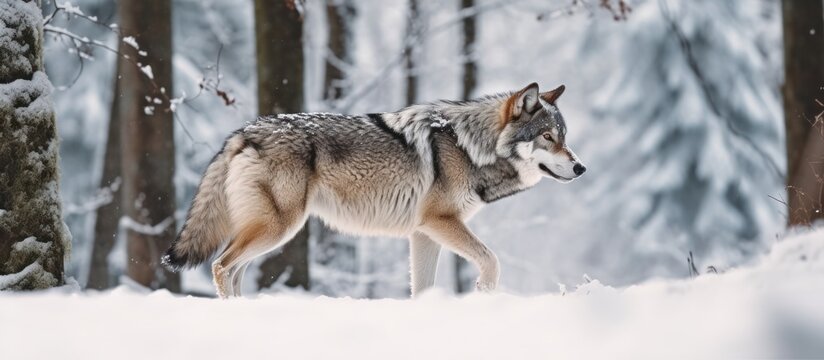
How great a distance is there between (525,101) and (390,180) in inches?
43.1

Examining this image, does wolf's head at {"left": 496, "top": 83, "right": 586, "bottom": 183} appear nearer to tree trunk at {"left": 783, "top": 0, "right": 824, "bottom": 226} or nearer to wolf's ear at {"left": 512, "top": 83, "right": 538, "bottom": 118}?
wolf's ear at {"left": 512, "top": 83, "right": 538, "bottom": 118}

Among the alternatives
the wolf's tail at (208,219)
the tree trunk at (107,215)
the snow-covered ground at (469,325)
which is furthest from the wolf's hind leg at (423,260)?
the tree trunk at (107,215)

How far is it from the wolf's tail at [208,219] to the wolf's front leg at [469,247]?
1418mm

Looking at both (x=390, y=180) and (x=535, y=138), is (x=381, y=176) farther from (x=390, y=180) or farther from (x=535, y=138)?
(x=535, y=138)

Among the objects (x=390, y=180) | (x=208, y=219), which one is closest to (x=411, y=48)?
(x=390, y=180)

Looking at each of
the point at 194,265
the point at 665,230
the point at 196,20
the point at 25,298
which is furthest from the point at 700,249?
the point at 25,298

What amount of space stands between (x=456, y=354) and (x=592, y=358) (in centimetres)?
42

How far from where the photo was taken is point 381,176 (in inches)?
251

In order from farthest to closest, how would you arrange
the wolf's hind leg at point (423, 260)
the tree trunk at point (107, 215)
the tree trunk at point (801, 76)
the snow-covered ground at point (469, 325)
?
the tree trunk at point (107, 215)
the tree trunk at point (801, 76)
the wolf's hind leg at point (423, 260)
the snow-covered ground at point (469, 325)

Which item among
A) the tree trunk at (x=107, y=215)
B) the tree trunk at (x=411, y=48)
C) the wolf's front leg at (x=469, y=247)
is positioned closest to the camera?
the wolf's front leg at (x=469, y=247)

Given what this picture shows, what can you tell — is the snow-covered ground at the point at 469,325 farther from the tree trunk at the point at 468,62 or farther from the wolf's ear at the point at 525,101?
the tree trunk at the point at 468,62

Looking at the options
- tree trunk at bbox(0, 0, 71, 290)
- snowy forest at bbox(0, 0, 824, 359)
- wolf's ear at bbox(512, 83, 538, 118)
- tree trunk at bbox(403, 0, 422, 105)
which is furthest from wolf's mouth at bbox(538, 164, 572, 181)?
tree trunk at bbox(403, 0, 422, 105)

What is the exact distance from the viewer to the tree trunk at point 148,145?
981cm

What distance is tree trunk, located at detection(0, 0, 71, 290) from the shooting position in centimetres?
467
